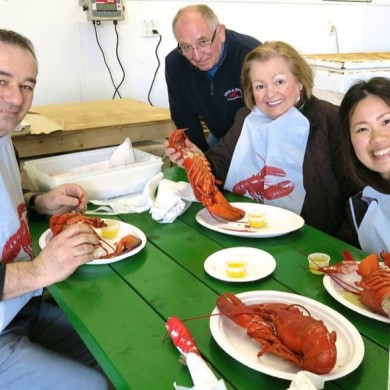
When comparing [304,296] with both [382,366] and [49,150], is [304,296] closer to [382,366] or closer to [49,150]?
[382,366]

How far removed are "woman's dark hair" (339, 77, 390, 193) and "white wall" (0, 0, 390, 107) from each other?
93.3 inches

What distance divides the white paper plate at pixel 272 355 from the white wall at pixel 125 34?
111 inches

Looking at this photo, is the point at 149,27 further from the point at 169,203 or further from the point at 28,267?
the point at 28,267

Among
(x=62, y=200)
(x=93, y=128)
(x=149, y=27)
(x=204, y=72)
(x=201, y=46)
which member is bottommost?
(x=62, y=200)

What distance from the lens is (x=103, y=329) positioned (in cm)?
117

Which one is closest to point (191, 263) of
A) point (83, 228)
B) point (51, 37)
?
point (83, 228)

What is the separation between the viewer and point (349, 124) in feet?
5.68

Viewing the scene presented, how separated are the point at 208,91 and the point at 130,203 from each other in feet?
3.72

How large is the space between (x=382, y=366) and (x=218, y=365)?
333 mm

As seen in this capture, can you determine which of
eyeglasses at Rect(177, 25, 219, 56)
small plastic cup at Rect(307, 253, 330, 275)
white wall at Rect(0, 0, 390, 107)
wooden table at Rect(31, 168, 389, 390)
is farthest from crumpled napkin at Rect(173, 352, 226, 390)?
white wall at Rect(0, 0, 390, 107)

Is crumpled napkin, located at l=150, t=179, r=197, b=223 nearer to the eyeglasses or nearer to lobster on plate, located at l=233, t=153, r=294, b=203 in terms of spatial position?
lobster on plate, located at l=233, t=153, r=294, b=203

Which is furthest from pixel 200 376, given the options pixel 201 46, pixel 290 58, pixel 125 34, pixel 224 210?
pixel 125 34

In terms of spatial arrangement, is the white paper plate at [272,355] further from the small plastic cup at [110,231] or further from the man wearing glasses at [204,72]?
the man wearing glasses at [204,72]

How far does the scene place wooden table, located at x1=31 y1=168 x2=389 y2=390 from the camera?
39.3 inches
